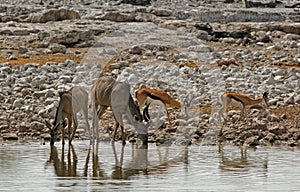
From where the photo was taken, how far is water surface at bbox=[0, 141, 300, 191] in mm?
9607

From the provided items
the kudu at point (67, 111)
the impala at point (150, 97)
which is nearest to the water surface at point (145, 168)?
the kudu at point (67, 111)

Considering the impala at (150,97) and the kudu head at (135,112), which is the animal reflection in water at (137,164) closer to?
the kudu head at (135,112)

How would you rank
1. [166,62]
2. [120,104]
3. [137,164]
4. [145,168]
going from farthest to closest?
[166,62] < [120,104] < [137,164] < [145,168]

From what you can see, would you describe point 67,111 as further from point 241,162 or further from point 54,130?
point 241,162

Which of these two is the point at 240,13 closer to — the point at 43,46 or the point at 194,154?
the point at 43,46

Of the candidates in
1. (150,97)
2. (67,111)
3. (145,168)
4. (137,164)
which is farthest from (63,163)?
(150,97)

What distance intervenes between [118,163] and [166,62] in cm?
1120

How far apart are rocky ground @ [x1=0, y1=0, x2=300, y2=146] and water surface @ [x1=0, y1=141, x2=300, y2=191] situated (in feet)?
3.46

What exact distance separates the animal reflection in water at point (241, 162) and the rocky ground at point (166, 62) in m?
1.13

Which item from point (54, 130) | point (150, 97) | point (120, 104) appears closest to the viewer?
point (54, 130)

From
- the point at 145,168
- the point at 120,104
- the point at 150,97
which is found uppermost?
the point at 150,97

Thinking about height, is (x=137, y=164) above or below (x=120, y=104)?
below

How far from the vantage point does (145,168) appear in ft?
36.2

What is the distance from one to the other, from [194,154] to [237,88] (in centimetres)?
615
